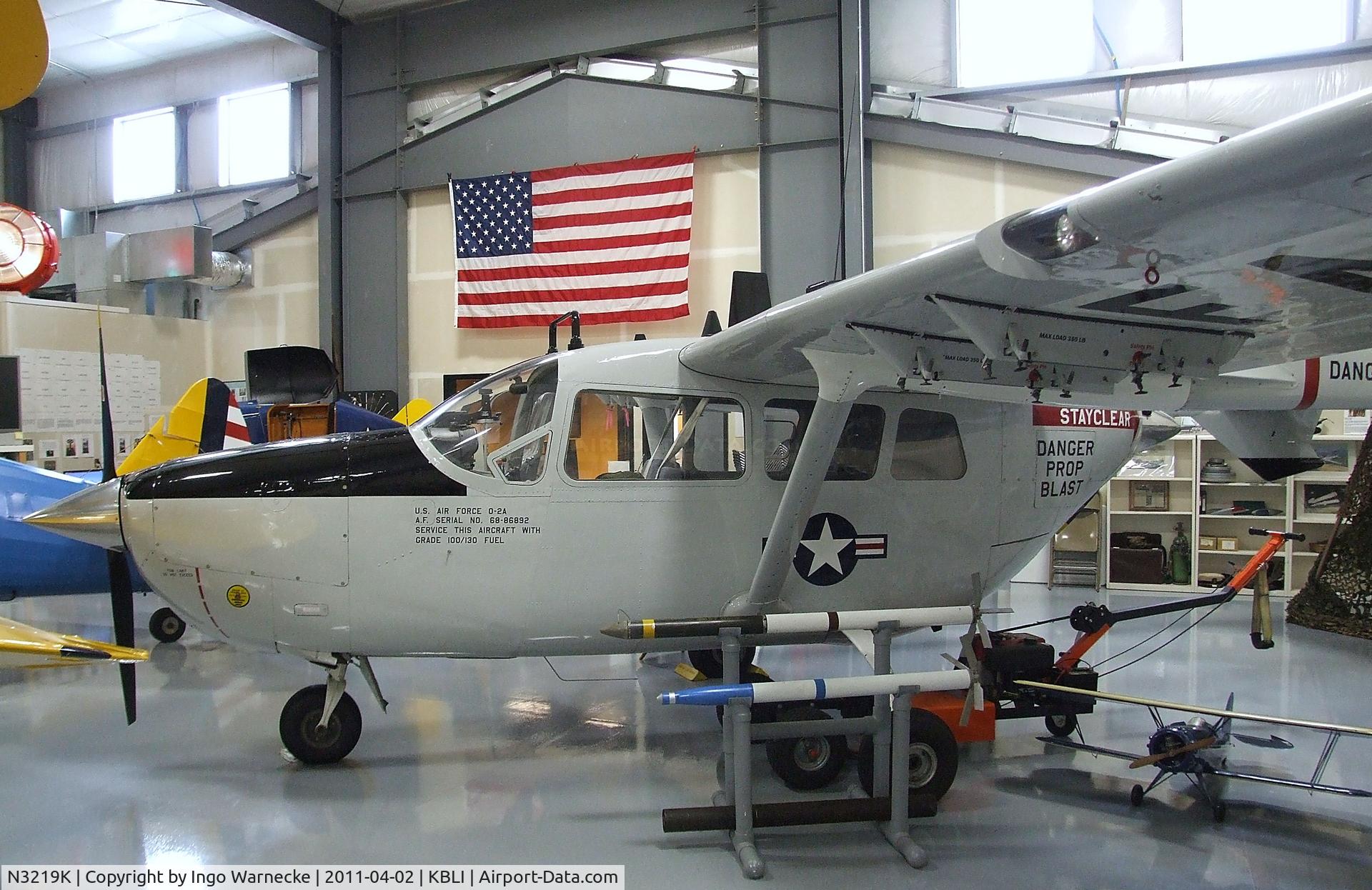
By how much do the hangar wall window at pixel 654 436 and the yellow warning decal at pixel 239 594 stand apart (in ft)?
5.92

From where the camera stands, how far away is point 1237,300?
10.4ft

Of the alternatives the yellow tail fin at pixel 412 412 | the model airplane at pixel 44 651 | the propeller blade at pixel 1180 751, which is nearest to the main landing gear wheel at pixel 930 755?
the propeller blade at pixel 1180 751

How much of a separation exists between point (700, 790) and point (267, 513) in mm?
2568

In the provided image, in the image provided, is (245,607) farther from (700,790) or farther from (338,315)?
(338,315)

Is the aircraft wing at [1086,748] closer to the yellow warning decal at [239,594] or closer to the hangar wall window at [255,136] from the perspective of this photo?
the yellow warning decal at [239,594]

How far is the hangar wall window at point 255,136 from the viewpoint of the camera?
1475cm

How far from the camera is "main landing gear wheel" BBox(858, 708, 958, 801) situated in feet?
13.4

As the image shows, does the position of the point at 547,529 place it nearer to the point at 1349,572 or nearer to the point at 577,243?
the point at 1349,572

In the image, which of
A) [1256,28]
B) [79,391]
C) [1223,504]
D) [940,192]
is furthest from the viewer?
[79,391]

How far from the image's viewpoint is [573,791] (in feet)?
14.0

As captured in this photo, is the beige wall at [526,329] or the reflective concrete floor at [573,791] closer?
the reflective concrete floor at [573,791]

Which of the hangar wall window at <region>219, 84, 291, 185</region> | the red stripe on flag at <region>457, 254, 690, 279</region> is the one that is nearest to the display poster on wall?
the hangar wall window at <region>219, 84, 291, 185</region>

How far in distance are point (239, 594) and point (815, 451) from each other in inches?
115

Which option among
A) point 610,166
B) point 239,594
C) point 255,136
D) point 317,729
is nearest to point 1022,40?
point 610,166
